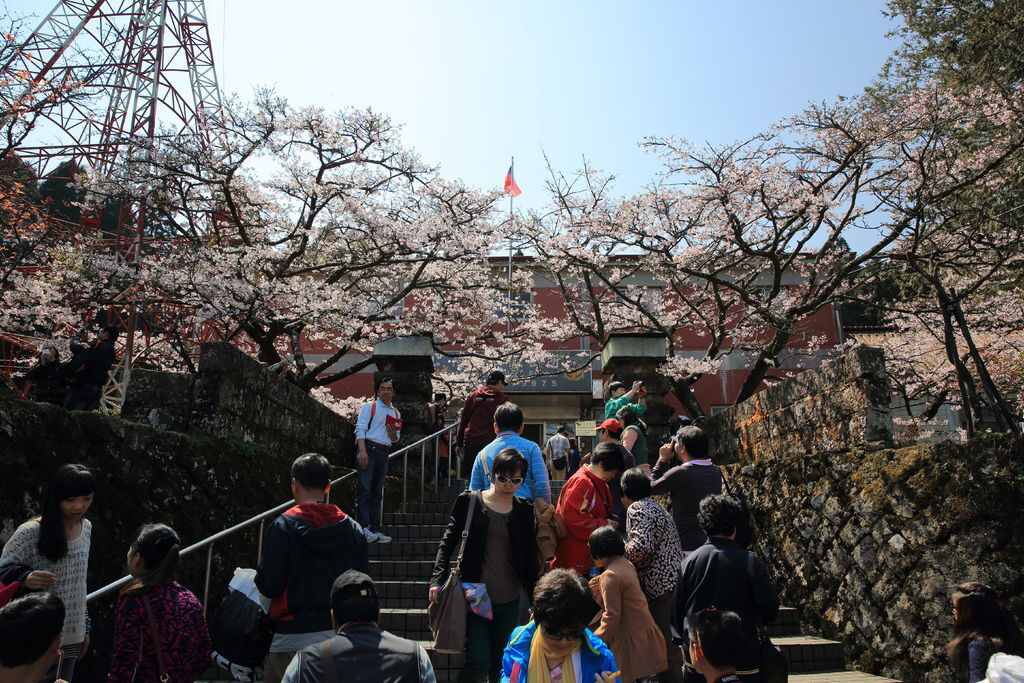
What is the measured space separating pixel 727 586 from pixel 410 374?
26.8 feet

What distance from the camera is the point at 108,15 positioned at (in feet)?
57.2

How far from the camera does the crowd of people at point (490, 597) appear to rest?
88.5 inches

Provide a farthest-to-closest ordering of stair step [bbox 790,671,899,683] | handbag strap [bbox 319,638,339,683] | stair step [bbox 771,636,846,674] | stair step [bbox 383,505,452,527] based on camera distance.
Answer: stair step [bbox 383,505,452,527] → stair step [bbox 771,636,846,674] → stair step [bbox 790,671,899,683] → handbag strap [bbox 319,638,339,683]

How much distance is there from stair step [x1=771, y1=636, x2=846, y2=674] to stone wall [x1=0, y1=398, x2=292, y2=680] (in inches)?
168

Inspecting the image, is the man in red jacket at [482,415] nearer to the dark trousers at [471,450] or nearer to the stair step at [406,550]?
the dark trousers at [471,450]

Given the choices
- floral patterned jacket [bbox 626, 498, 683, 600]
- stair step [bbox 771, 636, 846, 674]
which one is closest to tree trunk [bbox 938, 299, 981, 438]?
stair step [bbox 771, 636, 846, 674]

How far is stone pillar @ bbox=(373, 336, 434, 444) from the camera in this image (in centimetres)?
1063

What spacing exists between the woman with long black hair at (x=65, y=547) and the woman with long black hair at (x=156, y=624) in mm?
313

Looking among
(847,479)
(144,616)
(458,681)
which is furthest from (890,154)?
(144,616)

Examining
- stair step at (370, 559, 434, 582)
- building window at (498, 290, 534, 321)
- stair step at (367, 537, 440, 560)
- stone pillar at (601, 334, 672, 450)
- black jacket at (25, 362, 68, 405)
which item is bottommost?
stair step at (370, 559, 434, 582)

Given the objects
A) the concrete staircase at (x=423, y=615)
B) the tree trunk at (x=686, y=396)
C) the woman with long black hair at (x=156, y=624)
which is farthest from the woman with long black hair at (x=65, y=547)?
the tree trunk at (x=686, y=396)

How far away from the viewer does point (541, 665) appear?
103 inches

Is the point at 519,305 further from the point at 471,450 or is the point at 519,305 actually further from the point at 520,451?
the point at 520,451

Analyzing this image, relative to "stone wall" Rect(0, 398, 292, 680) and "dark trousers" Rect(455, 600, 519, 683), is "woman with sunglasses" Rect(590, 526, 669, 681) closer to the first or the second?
"dark trousers" Rect(455, 600, 519, 683)
